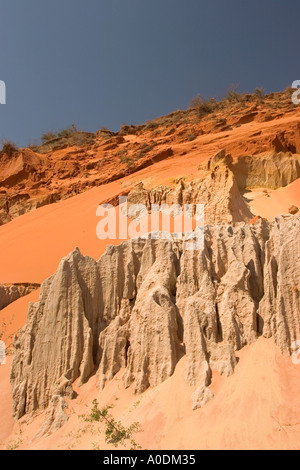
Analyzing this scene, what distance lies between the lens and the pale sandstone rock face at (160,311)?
6.18 meters

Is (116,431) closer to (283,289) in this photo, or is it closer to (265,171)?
(283,289)

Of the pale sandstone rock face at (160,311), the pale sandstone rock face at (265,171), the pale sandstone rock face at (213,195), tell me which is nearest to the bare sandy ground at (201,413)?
the pale sandstone rock face at (160,311)

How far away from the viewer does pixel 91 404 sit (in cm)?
651

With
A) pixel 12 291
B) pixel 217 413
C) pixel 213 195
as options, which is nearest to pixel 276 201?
pixel 213 195

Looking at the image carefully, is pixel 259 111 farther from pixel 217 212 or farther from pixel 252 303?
pixel 252 303

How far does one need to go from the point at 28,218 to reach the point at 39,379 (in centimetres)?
1771

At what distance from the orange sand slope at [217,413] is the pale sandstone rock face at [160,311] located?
0.72 ft

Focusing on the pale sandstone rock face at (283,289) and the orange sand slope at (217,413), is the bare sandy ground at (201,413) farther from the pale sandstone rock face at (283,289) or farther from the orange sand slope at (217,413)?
the pale sandstone rock face at (283,289)

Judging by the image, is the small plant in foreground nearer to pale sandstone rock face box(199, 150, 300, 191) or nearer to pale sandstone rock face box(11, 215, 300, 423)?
pale sandstone rock face box(11, 215, 300, 423)

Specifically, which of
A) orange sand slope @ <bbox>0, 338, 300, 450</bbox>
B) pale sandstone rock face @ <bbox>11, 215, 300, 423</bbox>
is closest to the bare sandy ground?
orange sand slope @ <bbox>0, 338, 300, 450</bbox>

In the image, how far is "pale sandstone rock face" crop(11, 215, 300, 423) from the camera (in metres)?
6.18
